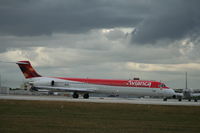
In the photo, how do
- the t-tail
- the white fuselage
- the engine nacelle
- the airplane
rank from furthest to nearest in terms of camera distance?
the t-tail
the engine nacelle
the airplane
the white fuselage

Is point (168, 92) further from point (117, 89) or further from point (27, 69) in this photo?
point (27, 69)

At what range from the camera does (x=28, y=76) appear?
7844cm

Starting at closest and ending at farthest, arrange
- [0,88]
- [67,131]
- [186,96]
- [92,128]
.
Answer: [67,131] < [92,128] < [186,96] < [0,88]

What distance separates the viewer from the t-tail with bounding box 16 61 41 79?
78.3m

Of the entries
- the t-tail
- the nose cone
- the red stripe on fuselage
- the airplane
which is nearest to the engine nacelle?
the airplane

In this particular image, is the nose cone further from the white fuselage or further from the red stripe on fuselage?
the red stripe on fuselage

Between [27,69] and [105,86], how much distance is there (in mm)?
18125

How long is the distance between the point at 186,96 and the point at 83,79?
26.6m

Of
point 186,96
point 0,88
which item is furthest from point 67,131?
point 0,88

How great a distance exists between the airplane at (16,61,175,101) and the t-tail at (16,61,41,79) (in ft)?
13.1

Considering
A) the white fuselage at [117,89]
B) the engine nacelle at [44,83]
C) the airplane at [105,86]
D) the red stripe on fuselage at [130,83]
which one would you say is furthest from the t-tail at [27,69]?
the red stripe on fuselage at [130,83]

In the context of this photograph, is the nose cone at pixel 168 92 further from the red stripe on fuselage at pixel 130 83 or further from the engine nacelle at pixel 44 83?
the engine nacelle at pixel 44 83

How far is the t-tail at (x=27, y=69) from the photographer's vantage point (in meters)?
78.3

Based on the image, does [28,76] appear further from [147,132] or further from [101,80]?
[147,132]
